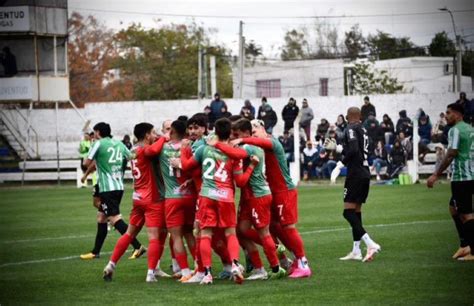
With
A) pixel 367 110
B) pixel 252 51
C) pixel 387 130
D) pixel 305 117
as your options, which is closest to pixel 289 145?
pixel 305 117

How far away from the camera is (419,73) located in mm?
64688

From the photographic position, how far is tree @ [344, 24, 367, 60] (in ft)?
190

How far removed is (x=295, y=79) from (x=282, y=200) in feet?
187

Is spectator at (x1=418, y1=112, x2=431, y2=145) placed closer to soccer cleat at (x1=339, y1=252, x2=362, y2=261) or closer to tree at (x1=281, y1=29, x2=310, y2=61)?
soccer cleat at (x1=339, y1=252, x2=362, y2=261)

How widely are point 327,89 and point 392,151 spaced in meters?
34.4

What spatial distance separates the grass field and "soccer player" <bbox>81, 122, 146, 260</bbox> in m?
0.71

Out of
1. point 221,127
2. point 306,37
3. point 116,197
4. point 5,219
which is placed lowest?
point 5,219

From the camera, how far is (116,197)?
16359 millimetres

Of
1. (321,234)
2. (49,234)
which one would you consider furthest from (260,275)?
(49,234)

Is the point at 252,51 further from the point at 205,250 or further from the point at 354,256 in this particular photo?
the point at 205,250

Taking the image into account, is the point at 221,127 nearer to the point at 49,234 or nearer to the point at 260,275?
the point at 260,275

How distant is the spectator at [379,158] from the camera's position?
35.0m

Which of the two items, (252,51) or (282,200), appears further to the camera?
(252,51)

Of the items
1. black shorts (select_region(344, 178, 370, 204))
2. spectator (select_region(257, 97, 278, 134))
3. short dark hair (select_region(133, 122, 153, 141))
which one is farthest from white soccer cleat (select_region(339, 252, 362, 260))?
spectator (select_region(257, 97, 278, 134))
